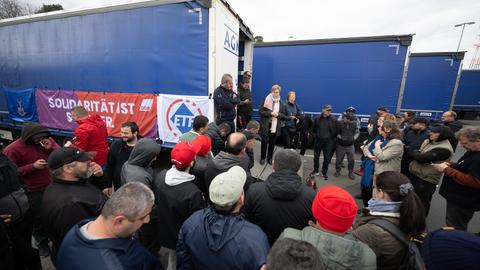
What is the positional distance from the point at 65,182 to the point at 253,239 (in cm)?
159

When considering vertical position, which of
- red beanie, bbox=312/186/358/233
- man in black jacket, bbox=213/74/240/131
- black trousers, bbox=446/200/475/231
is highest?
man in black jacket, bbox=213/74/240/131

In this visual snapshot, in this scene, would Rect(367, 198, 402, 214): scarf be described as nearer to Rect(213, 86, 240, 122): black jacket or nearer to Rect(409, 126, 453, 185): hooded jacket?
Rect(409, 126, 453, 185): hooded jacket

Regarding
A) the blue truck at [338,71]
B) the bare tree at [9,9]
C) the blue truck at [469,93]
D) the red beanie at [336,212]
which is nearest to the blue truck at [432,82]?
the blue truck at [338,71]

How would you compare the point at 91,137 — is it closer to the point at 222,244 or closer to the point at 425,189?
the point at 222,244

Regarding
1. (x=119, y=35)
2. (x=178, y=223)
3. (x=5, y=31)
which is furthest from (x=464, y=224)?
(x=5, y=31)

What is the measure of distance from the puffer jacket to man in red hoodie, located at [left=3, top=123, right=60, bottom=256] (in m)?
4.57

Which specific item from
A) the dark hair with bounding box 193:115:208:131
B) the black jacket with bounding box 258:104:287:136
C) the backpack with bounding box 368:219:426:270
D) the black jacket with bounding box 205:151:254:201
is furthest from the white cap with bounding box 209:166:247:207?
the black jacket with bounding box 258:104:287:136

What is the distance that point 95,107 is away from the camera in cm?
500

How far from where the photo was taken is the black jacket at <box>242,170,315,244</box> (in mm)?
1712

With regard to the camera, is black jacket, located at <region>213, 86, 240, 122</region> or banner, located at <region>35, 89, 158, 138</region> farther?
banner, located at <region>35, 89, 158, 138</region>

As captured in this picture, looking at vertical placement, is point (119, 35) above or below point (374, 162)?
above

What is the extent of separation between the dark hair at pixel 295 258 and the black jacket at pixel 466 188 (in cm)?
283

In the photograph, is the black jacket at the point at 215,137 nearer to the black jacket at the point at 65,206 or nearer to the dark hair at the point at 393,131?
the black jacket at the point at 65,206

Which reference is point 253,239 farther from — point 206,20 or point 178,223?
point 206,20
